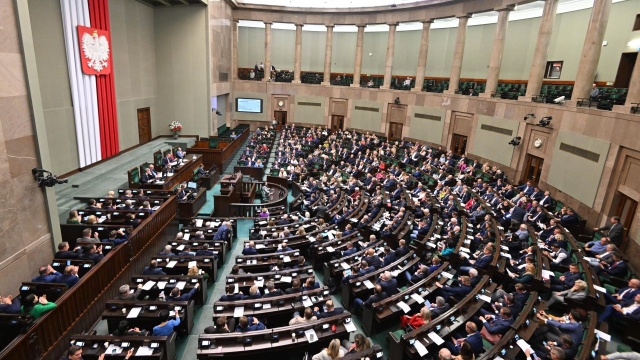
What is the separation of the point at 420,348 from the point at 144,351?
4.38 metres

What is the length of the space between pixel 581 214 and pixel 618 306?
626cm

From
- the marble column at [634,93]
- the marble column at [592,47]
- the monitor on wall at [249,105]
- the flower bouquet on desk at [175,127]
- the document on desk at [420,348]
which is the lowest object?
the document on desk at [420,348]

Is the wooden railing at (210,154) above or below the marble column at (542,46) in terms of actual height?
below

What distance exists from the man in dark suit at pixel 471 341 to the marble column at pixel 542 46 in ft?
43.3

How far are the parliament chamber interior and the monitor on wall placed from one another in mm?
3493

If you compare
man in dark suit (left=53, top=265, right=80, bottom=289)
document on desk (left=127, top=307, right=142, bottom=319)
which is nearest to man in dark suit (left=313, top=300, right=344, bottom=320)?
document on desk (left=127, top=307, right=142, bottom=319)

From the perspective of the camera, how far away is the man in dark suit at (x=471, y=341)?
5611 millimetres

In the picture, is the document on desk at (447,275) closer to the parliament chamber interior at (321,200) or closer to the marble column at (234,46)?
the parliament chamber interior at (321,200)

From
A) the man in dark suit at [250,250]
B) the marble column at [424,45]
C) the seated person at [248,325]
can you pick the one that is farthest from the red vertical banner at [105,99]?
the marble column at [424,45]

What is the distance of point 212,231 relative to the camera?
10500 millimetres

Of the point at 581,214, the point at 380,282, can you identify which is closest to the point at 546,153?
the point at 581,214

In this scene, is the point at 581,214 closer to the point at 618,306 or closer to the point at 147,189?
the point at 618,306

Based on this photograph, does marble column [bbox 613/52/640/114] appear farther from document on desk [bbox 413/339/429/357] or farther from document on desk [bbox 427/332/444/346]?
document on desk [bbox 413/339/429/357]

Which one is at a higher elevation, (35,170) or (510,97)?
(510,97)
